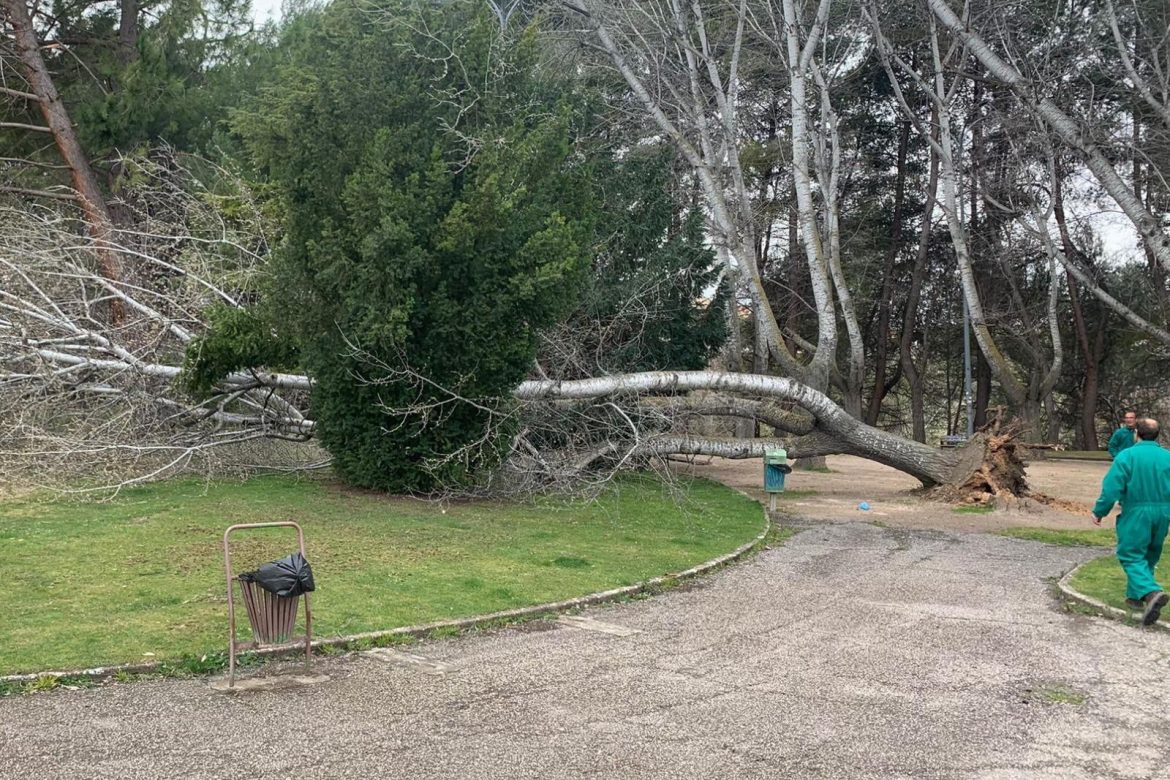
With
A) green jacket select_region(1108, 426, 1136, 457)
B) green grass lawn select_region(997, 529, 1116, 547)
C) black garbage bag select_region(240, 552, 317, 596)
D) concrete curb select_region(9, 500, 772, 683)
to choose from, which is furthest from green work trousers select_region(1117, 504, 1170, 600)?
black garbage bag select_region(240, 552, 317, 596)

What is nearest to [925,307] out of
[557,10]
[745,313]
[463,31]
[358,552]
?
[745,313]

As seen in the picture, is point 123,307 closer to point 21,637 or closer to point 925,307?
point 21,637

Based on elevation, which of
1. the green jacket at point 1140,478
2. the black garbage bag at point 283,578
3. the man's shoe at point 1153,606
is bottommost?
the man's shoe at point 1153,606

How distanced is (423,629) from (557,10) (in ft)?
61.5

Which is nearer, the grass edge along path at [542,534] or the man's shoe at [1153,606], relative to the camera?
the grass edge along path at [542,534]

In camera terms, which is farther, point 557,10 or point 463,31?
point 557,10

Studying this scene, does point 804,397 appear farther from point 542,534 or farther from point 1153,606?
point 1153,606

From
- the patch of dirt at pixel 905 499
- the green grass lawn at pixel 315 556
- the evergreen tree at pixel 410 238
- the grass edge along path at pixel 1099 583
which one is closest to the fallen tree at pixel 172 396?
the evergreen tree at pixel 410 238

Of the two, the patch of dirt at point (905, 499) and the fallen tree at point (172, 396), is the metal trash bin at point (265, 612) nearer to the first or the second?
the fallen tree at point (172, 396)

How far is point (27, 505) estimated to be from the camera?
40.7ft

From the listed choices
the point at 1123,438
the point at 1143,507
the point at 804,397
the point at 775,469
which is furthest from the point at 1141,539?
the point at 804,397

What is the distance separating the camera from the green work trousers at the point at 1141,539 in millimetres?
7609

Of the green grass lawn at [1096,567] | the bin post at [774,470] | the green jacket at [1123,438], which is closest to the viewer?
the green grass lawn at [1096,567]

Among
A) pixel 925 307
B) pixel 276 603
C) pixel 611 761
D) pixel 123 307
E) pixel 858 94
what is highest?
pixel 858 94
